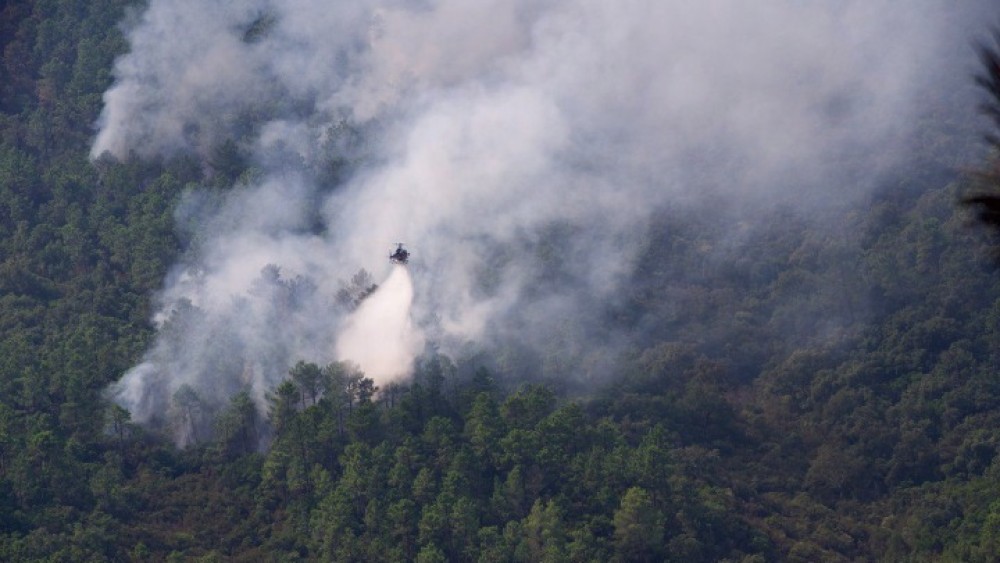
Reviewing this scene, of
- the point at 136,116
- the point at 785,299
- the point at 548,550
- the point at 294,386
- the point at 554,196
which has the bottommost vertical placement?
the point at 548,550

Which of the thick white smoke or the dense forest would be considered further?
the thick white smoke

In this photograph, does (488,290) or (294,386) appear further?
(488,290)

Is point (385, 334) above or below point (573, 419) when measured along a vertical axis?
above

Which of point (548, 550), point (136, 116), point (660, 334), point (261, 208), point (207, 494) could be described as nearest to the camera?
point (548, 550)

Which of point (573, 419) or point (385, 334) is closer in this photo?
point (573, 419)

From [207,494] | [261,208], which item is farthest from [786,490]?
[261,208]

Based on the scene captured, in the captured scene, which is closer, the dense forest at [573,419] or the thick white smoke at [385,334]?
the dense forest at [573,419]

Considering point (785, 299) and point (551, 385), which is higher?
point (785, 299)

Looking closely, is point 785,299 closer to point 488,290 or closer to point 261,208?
point 488,290
